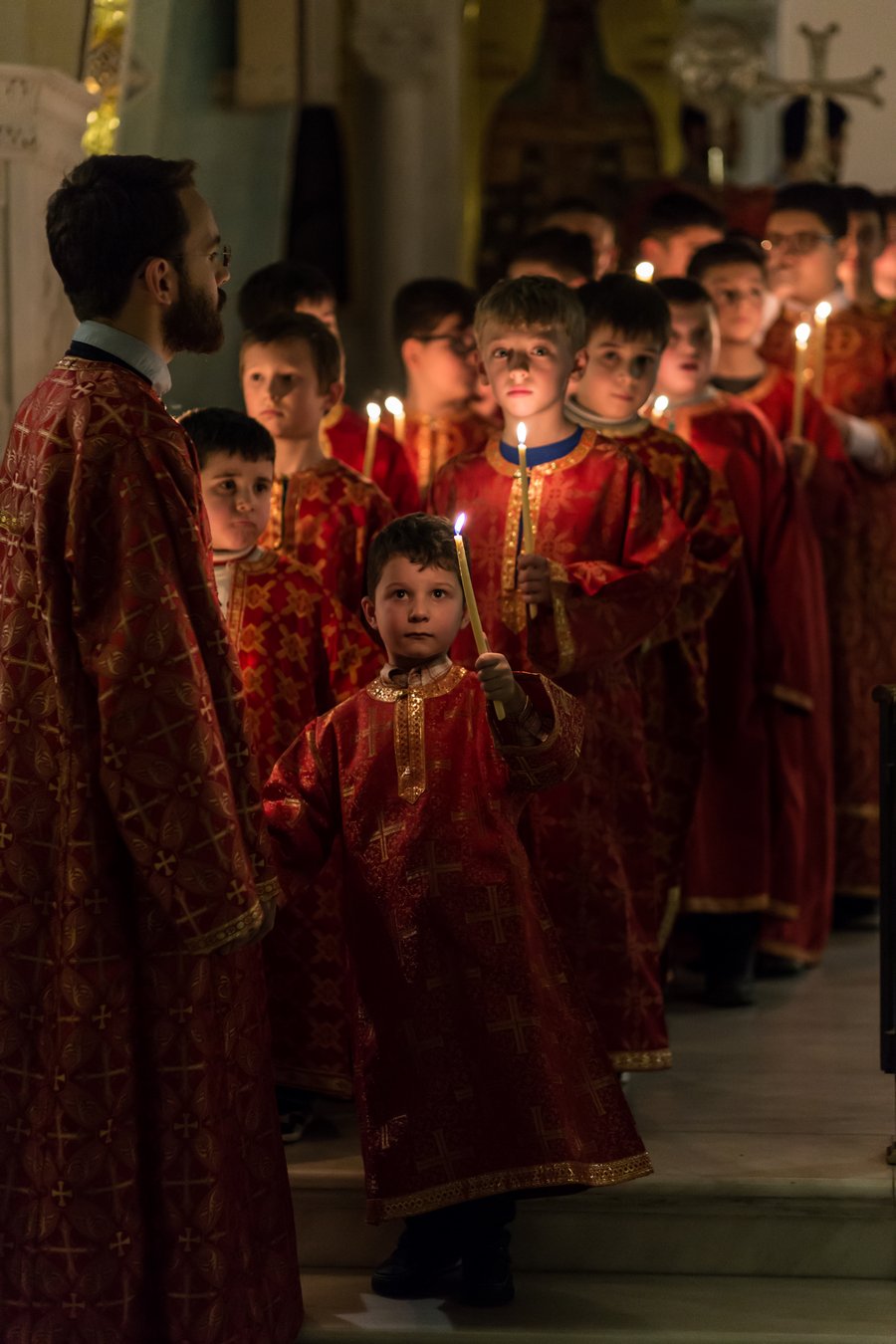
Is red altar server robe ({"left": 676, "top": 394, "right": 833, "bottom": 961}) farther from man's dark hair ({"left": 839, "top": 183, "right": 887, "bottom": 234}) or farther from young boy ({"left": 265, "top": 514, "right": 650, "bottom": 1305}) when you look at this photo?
young boy ({"left": 265, "top": 514, "right": 650, "bottom": 1305})

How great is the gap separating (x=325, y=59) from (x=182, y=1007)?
644 centimetres

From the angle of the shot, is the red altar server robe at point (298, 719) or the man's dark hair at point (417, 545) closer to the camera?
the man's dark hair at point (417, 545)

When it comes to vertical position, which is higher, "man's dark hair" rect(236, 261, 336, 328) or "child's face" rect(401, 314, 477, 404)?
"man's dark hair" rect(236, 261, 336, 328)

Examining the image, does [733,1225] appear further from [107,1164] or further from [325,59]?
[325,59]

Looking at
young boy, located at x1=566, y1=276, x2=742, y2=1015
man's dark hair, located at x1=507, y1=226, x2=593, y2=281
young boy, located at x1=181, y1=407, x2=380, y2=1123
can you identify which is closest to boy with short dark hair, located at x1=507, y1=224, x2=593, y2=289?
man's dark hair, located at x1=507, y1=226, x2=593, y2=281

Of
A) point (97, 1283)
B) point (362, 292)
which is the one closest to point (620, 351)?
point (97, 1283)

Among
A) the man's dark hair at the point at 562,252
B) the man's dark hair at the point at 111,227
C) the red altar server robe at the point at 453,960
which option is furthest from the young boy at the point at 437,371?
the man's dark hair at the point at 111,227

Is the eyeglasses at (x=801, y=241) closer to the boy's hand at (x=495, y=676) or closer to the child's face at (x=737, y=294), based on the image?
the child's face at (x=737, y=294)

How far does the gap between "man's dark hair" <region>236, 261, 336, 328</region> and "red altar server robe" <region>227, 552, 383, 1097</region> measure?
1307 millimetres

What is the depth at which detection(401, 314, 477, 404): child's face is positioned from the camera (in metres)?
5.18

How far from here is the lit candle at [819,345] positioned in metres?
5.01

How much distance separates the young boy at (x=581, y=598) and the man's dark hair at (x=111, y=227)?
38.7 inches

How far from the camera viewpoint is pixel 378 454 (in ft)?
16.1

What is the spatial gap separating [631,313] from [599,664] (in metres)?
0.79
